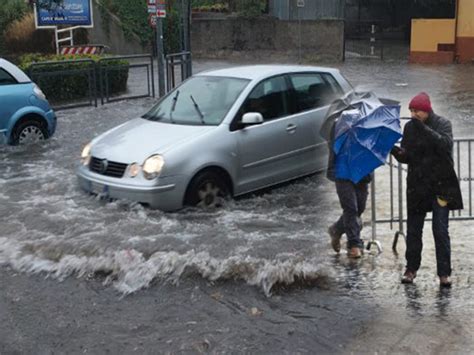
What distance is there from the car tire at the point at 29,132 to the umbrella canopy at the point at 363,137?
710 cm

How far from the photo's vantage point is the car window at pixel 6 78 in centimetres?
1208

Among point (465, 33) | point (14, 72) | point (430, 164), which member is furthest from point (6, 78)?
point (465, 33)

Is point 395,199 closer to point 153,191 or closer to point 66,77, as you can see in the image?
point 153,191

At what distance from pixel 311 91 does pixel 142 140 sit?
2472mm

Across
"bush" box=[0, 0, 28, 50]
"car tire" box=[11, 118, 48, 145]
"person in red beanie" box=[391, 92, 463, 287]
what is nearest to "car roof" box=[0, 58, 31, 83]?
"car tire" box=[11, 118, 48, 145]

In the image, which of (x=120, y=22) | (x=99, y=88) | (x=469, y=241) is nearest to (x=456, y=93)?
(x=99, y=88)

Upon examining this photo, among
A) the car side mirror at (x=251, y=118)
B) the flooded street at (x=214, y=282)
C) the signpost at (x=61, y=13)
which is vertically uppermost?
the signpost at (x=61, y=13)

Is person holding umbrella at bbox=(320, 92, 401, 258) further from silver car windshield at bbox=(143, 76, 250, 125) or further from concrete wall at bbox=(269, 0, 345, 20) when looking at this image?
concrete wall at bbox=(269, 0, 345, 20)

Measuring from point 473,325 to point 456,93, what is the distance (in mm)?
15320

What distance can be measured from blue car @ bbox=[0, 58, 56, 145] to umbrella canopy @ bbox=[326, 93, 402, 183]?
695cm

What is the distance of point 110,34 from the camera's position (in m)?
32.5

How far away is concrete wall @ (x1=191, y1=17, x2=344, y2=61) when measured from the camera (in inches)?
1262

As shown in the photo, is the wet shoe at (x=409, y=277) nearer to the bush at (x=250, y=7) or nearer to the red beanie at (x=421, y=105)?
the red beanie at (x=421, y=105)

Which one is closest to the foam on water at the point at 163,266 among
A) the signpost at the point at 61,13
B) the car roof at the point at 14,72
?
the car roof at the point at 14,72
